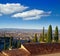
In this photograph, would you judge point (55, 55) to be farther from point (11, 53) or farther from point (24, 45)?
point (11, 53)

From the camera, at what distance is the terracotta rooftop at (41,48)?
2128 centimetres

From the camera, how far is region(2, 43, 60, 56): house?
64.9 feet

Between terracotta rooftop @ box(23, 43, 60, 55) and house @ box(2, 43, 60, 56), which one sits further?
terracotta rooftop @ box(23, 43, 60, 55)

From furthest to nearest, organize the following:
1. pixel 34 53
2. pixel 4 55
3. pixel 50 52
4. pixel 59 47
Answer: pixel 59 47 < pixel 50 52 < pixel 34 53 < pixel 4 55

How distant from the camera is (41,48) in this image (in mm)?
22312

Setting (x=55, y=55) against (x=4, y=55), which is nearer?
(x=4, y=55)

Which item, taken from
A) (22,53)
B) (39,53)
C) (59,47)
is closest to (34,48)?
(39,53)

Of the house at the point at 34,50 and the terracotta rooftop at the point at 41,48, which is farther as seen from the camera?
the terracotta rooftop at the point at 41,48

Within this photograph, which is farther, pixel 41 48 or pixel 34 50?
pixel 41 48

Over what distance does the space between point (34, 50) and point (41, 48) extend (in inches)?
52.9

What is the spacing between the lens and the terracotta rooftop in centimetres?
2128

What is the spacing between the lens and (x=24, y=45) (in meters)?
21.5

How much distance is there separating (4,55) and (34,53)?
3798mm

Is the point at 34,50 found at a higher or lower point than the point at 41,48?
lower
